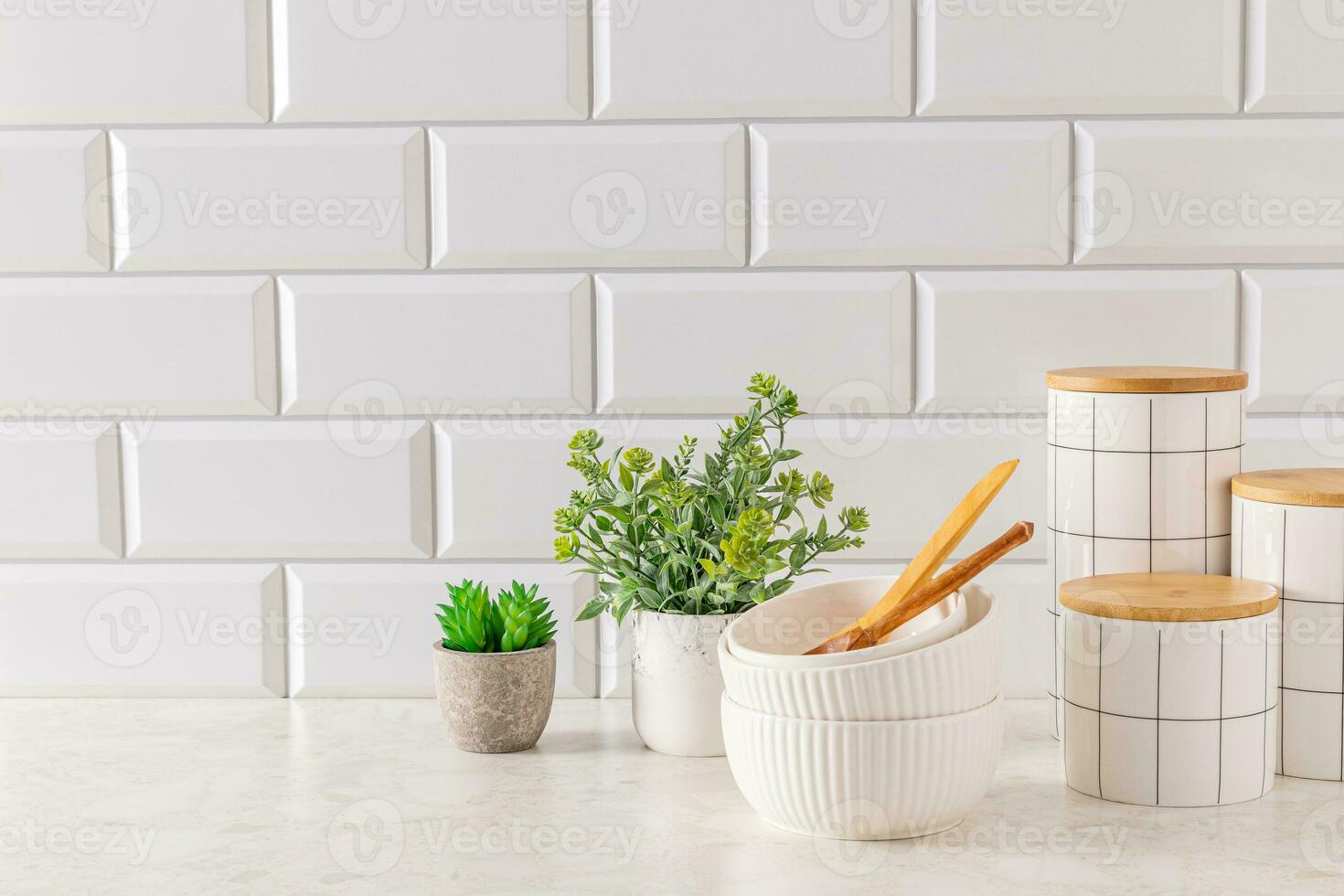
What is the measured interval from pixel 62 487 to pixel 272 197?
0.93ft

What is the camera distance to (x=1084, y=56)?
86cm

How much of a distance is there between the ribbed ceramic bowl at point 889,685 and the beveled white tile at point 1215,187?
1.29 ft

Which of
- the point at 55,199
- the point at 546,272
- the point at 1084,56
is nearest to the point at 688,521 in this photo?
the point at 546,272

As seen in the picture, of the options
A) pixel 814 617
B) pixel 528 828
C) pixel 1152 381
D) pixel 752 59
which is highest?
pixel 752 59

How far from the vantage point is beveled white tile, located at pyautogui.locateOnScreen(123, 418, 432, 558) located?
0.90 m

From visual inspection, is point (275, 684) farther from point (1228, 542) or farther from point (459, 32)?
point (1228, 542)

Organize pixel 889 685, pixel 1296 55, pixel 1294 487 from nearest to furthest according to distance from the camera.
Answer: pixel 889 685 < pixel 1294 487 < pixel 1296 55

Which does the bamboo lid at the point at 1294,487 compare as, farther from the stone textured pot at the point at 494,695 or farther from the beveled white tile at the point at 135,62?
the beveled white tile at the point at 135,62

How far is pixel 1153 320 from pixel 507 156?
504mm

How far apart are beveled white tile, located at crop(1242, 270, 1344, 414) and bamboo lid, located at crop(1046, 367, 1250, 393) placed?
5.5 inches

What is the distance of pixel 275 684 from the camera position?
0.92m

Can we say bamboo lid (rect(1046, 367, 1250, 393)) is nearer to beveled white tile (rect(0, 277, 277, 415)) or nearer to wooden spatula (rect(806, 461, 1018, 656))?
wooden spatula (rect(806, 461, 1018, 656))

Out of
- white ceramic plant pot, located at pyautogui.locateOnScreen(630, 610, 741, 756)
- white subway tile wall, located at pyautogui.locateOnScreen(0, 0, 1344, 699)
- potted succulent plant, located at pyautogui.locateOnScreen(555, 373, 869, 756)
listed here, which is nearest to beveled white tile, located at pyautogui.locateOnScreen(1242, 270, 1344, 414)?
white subway tile wall, located at pyautogui.locateOnScreen(0, 0, 1344, 699)

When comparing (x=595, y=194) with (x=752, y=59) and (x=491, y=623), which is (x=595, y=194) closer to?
(x=752, y=59)
